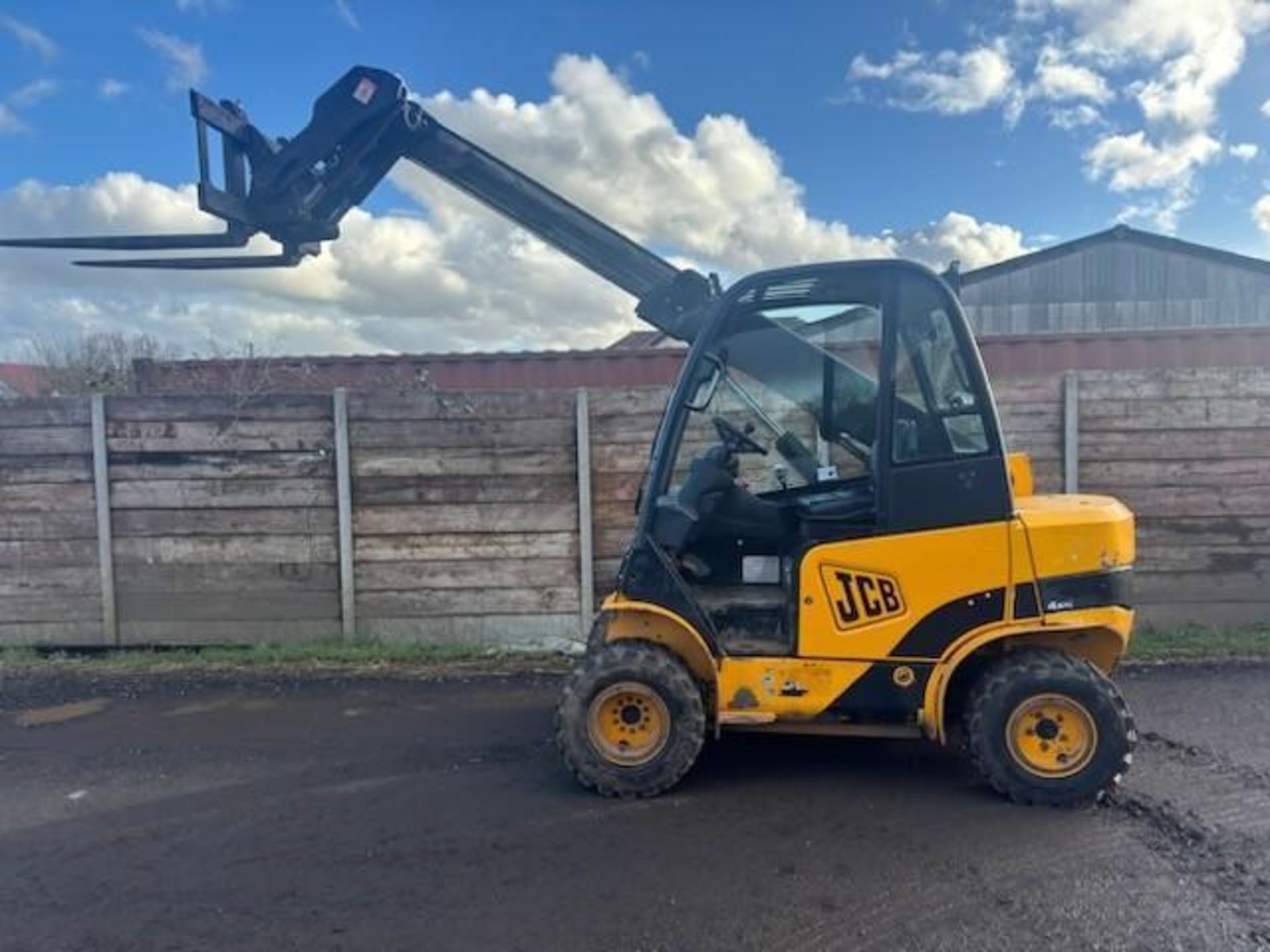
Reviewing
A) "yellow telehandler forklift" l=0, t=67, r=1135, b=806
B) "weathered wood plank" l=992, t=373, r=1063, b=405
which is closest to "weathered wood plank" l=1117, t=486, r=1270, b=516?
"weathered wood plank" l=992, t=373, r=1063, b=405

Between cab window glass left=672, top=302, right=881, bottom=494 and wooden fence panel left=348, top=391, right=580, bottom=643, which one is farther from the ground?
cab window glass left=672, top=302, right=881, bottom=494

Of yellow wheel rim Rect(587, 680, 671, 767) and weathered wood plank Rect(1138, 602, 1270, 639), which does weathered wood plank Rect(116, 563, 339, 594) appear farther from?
weathered wood plank Rect(1138, 602, 1270, 639)

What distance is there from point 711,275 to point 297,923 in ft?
12.8

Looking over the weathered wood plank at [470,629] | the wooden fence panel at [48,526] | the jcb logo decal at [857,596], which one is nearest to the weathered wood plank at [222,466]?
the wooden fence panel at [48,526]

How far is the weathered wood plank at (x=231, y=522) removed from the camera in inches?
275

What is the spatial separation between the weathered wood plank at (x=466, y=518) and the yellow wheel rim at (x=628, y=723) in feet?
9.85

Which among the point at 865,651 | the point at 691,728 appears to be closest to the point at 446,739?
the point at 691,728

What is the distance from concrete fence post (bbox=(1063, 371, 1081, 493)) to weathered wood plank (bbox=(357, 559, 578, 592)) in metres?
4.01

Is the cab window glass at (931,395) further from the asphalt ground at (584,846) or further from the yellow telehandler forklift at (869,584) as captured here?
the asphalt ground at (584,846)

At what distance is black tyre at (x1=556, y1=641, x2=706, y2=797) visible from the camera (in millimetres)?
3988

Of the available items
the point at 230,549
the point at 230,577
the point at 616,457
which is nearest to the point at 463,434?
the point at 616,457

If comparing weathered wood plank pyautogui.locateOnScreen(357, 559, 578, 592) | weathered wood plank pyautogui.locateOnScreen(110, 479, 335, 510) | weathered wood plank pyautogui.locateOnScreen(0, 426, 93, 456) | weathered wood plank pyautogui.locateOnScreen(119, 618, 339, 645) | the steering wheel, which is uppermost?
weathered wood plank pyautogui.locateOnScreen(0, 426, 93, 456)

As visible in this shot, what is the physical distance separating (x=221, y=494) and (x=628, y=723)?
14.9 feet

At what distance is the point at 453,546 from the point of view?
699 centimetres
